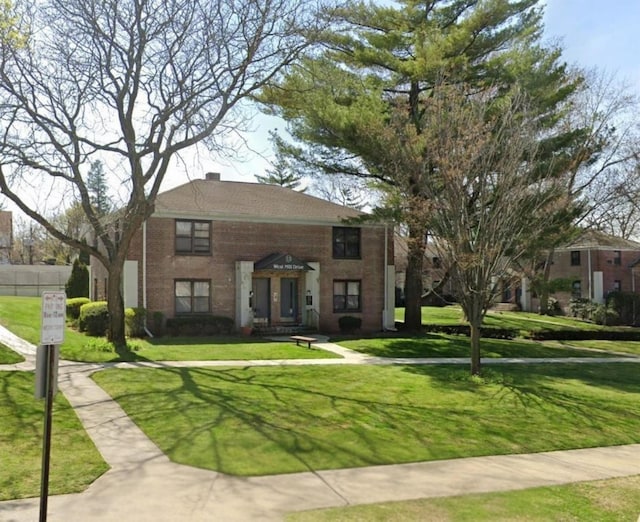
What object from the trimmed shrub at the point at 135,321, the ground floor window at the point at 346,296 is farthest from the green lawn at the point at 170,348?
the ground floor window at the point at 346,296

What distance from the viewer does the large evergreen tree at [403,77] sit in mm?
21438

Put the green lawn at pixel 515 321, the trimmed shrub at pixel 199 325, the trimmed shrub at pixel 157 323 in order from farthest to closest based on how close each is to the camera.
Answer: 1. the green lawn at pixel 515 321
2. the trimmed shrub at pixel 199 325
3. the trimmed shrub at pixel 157 323

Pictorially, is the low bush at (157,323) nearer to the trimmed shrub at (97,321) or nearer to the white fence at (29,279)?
the trimmed shrub at (97,321)

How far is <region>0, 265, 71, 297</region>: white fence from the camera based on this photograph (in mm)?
46250

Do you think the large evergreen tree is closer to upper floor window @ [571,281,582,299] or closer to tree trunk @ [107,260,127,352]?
tree trunk @ [107,260,127,352]

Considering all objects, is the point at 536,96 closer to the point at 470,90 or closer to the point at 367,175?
the point at 470,90

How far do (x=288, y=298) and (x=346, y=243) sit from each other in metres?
3.77

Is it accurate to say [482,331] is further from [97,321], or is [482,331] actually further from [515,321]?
[97,321]

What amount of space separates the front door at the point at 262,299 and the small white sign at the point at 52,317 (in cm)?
2086

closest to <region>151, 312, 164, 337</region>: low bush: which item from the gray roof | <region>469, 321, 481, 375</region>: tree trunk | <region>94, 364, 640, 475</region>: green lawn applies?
the gray roof

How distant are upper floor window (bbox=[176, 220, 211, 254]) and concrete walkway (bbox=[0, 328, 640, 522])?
614 inches

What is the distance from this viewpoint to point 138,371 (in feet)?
47.9

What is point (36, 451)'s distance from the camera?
8.09 m

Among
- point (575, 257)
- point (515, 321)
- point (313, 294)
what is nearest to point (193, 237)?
point (313, 294)
